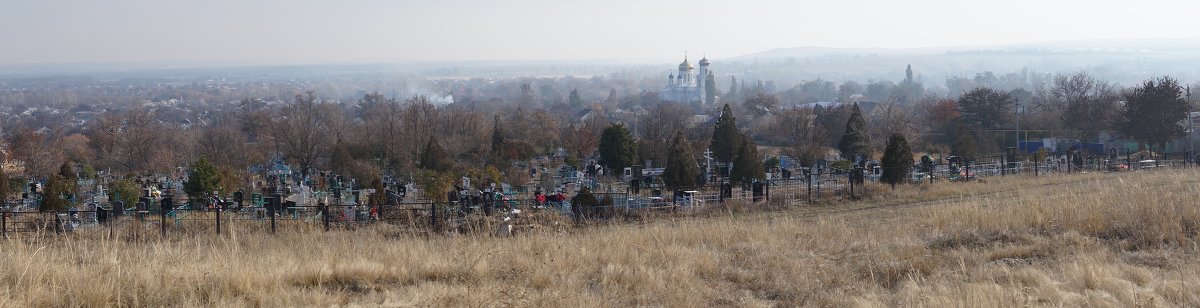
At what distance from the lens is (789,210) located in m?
13.0

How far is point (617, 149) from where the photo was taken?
22.6 meters

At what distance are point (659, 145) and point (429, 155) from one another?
715 centimetres

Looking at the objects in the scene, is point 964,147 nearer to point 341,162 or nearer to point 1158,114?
point 1158,114

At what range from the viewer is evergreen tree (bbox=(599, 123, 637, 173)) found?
22.6m

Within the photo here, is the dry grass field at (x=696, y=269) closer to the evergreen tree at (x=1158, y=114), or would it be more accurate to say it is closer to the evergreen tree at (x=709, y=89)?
the evergreen tree at (x=1158, y=114)

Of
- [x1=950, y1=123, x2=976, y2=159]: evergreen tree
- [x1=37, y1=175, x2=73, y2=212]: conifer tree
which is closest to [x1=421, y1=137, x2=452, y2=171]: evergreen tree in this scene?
[x1=37, y1=175, x2=73, y2=212]: conifer tree

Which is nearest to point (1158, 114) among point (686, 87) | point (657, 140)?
point (657, 140)

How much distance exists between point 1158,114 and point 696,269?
77.9 ft

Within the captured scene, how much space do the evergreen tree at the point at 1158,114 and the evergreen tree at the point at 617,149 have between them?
537 inches

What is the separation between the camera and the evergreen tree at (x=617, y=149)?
22578mm

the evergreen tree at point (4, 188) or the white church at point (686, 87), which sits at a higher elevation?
the white church at point (686, 87)

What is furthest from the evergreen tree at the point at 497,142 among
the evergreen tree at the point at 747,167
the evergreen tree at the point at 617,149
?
the evergreen tree at the point at 747,167

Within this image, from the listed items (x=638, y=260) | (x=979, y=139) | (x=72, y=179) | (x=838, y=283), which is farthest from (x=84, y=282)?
(x=979, y=139)

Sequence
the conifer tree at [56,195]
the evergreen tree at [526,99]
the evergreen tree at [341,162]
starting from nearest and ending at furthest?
the conifer tree at [56,195] < the evergreen tree at [341,162] < the evergreen tree at [526,99]
